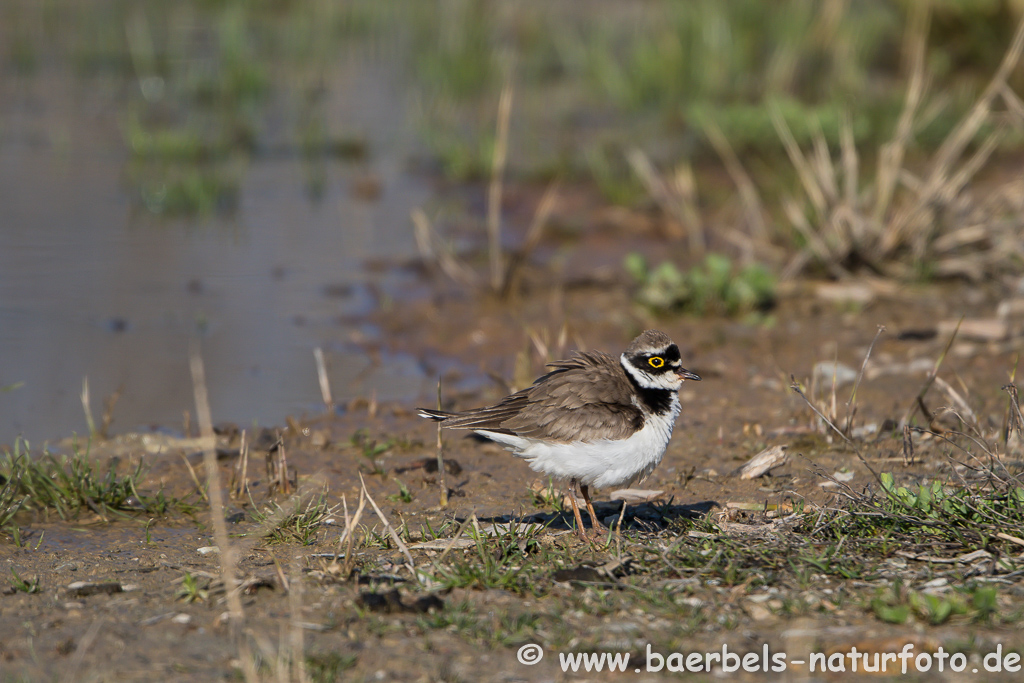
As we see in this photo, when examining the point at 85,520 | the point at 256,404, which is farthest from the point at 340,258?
the point at 85,520

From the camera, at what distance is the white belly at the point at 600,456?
482 cm

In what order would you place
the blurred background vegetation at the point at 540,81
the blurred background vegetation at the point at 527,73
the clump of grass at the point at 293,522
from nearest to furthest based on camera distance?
the clump of grass at the point at 293,522
the blurred background vegetation at the point at 540,81
the blurred background vegetation at the point at 527,73

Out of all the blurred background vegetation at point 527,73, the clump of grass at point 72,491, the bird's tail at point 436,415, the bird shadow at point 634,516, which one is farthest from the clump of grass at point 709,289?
the clump of grass at point 72,491

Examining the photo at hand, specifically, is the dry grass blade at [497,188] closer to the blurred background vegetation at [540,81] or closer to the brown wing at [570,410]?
the blurred background vegetation at [540,81]

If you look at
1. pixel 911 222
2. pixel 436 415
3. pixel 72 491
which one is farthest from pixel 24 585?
pixel 911 222

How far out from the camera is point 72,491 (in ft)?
17.7

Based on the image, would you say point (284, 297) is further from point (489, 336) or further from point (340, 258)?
point (489, 336)

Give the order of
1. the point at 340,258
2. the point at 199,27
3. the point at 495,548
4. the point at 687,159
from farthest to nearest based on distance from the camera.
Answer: the point at 199,27
the point at 687,159
the point at 340,258
the point at 495,548

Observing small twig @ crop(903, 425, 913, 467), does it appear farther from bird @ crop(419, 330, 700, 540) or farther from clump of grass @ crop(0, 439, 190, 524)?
clump of grass @ crop(0, 439, 190, 524)

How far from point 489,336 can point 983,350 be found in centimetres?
332

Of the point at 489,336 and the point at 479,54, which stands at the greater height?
the point at 479,54

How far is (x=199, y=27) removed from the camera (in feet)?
59.7
